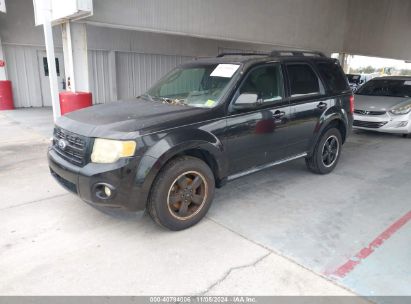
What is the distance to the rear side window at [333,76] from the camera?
5.04m

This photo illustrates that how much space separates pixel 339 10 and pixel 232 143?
14.5 metres

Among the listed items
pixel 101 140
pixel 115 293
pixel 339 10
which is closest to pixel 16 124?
pixel 101 140

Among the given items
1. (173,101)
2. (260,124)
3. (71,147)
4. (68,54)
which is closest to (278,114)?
(260,124)

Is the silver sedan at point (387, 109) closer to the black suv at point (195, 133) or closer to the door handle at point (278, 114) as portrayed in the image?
the black suv at point (195, 133)

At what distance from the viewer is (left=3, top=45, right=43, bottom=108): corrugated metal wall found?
12172mm

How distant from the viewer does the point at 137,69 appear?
14820 millimetres

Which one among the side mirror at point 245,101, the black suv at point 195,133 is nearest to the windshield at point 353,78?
the black suv at point 195,133

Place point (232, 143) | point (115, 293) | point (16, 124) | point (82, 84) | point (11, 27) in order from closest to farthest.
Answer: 1. point (115, 293)
2. point (232, 143)
3. point (82, 84)
4. point (16, 124)
5. point (11, 27)

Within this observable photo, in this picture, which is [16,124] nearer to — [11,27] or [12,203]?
[11,27]

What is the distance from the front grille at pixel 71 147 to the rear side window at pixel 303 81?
2.78 m

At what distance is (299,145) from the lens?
15.5 feet

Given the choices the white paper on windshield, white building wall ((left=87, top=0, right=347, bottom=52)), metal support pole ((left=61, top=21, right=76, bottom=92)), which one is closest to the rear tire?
the white paper on windshield

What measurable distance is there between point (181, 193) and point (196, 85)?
59.3 inches

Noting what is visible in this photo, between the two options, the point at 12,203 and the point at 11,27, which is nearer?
the point at 12,203
